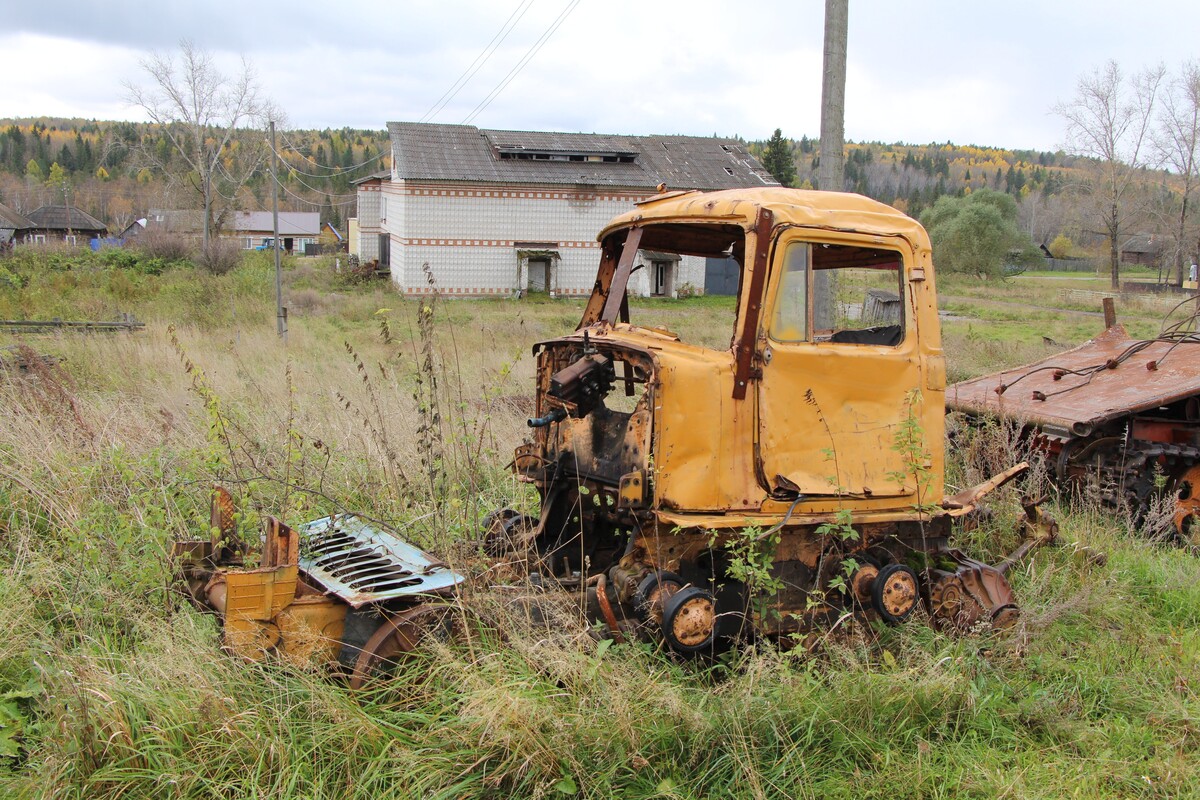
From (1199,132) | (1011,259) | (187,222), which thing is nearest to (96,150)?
(187,222)

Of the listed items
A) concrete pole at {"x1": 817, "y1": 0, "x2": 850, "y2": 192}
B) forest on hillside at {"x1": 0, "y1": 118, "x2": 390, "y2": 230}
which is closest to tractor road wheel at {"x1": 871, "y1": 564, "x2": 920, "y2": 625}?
concrete pole at {"x1": 817, "y1": 0, "x2": 850, "y2": 192}

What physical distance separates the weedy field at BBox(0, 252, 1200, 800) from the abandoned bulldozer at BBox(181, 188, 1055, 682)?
197 millimetres

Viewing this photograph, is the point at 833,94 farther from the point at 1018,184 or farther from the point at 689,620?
the point at 1018,184

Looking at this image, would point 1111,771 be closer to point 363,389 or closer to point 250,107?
point 363,389

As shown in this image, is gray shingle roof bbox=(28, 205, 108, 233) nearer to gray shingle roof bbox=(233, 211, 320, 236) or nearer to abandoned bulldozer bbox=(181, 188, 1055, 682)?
gray shingle roof bbox=(233, 211, 320, 236)

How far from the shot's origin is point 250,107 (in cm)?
4578

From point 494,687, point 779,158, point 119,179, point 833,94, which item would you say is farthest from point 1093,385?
point 119,179

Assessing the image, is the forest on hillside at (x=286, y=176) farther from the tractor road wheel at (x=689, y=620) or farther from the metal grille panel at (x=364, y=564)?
the tractor road wheel at (x=689, y=620)

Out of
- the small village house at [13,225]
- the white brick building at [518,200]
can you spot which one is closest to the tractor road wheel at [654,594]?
the white brick building at [518,200]

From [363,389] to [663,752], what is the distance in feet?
21.4

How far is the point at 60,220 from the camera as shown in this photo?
76688 mm

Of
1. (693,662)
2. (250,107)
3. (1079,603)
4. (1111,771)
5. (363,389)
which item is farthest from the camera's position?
(250,107)

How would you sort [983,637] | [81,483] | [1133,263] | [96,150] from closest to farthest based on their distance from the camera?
[983,637]
[81,483]
[1133,263]
[96,150]

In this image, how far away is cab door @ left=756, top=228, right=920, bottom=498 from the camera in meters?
4.06
